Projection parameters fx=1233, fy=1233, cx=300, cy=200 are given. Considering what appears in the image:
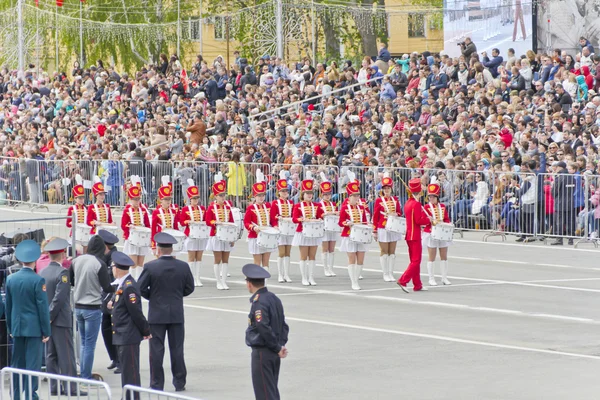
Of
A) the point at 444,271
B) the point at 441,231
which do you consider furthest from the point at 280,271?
the point at 441,231

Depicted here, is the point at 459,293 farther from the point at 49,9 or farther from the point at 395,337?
the point at 49,9

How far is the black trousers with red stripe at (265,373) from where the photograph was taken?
448 inches

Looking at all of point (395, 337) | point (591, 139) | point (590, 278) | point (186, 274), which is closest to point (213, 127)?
point (591, 139)

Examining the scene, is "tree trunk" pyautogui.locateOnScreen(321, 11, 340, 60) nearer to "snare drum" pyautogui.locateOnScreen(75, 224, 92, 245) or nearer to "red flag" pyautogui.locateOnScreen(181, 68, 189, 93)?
"red flag" pyautogui.locateOnScreen(181, 68, 189, 93)

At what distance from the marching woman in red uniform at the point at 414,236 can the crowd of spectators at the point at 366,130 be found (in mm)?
5546

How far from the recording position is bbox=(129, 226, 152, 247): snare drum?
21219 mm

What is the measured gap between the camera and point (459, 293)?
20297 millimetres

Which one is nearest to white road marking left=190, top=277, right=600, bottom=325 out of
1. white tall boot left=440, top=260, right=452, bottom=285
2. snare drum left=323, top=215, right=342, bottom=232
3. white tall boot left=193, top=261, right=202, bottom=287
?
white tall boot left=440, top=260, right=452, bottom=285

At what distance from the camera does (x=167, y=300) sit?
1342cm

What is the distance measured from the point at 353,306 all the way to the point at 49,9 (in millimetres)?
40384

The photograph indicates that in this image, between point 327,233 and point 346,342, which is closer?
point 346,342

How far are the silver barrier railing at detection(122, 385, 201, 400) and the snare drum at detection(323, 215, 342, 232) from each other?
43.2ft

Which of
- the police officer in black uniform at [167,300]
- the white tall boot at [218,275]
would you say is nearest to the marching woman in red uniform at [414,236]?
the white tall boot at [218,275]

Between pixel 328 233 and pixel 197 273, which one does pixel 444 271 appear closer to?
pixel 328 233
